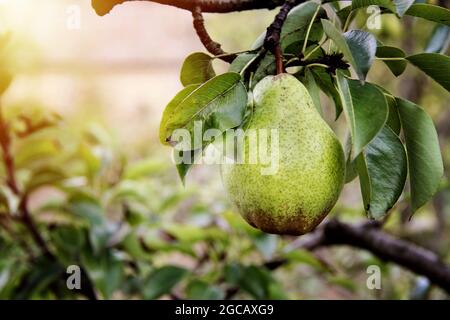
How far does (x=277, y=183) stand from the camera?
1.77 ft

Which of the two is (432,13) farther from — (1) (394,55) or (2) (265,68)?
(2) (265,68)

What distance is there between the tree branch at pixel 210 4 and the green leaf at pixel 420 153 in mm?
194

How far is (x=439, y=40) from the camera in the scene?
32.1 inches

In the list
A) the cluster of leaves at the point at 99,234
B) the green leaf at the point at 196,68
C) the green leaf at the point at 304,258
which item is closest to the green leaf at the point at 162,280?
the cluster of leaves at the point at 99,234

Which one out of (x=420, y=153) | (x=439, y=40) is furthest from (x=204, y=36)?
(x=439, y=40)

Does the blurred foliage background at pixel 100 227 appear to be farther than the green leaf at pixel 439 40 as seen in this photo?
Yes

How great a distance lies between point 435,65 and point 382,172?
0.13 meters

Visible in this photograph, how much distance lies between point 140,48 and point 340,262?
2792mm

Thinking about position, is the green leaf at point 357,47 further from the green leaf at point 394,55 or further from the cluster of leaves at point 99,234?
the cluster of leaves at point 99,234

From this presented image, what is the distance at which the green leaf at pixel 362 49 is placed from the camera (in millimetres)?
503

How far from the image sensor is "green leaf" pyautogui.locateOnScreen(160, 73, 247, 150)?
553 millimetres

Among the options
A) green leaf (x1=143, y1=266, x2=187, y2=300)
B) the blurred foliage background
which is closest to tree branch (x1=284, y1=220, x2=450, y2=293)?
the blurred foliage background
